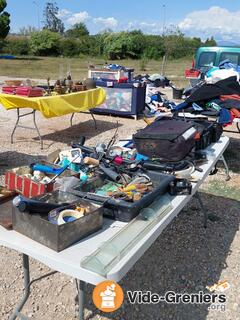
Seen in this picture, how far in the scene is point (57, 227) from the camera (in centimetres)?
146

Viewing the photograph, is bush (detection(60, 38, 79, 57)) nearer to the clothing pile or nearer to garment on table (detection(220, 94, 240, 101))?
the clothing pile

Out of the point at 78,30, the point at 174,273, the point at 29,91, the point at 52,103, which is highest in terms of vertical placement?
the point at 78,30

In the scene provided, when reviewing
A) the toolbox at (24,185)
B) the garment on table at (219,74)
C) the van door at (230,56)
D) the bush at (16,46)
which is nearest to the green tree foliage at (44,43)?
the bush at (16,46)

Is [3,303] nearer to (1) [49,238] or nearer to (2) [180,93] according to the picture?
(1) [49,238]

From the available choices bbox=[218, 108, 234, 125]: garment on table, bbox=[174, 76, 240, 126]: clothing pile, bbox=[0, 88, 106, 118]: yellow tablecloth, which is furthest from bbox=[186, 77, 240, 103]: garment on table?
bbox=[0, 88, 106, 118]: yellow tablecloth

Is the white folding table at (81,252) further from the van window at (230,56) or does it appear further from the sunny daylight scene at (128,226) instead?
the van window at (230,56)

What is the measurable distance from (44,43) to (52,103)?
105 ft

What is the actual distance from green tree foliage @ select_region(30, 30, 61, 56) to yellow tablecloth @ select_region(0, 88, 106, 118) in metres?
31.1

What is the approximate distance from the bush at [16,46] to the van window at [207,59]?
89.8ft

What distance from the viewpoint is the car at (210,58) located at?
31.9 ft

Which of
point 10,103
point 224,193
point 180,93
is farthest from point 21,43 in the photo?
point 224,193

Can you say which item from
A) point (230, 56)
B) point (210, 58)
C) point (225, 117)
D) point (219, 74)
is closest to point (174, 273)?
point (225, 117)

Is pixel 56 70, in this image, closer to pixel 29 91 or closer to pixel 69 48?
pixel 29 91

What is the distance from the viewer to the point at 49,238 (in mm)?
1508
